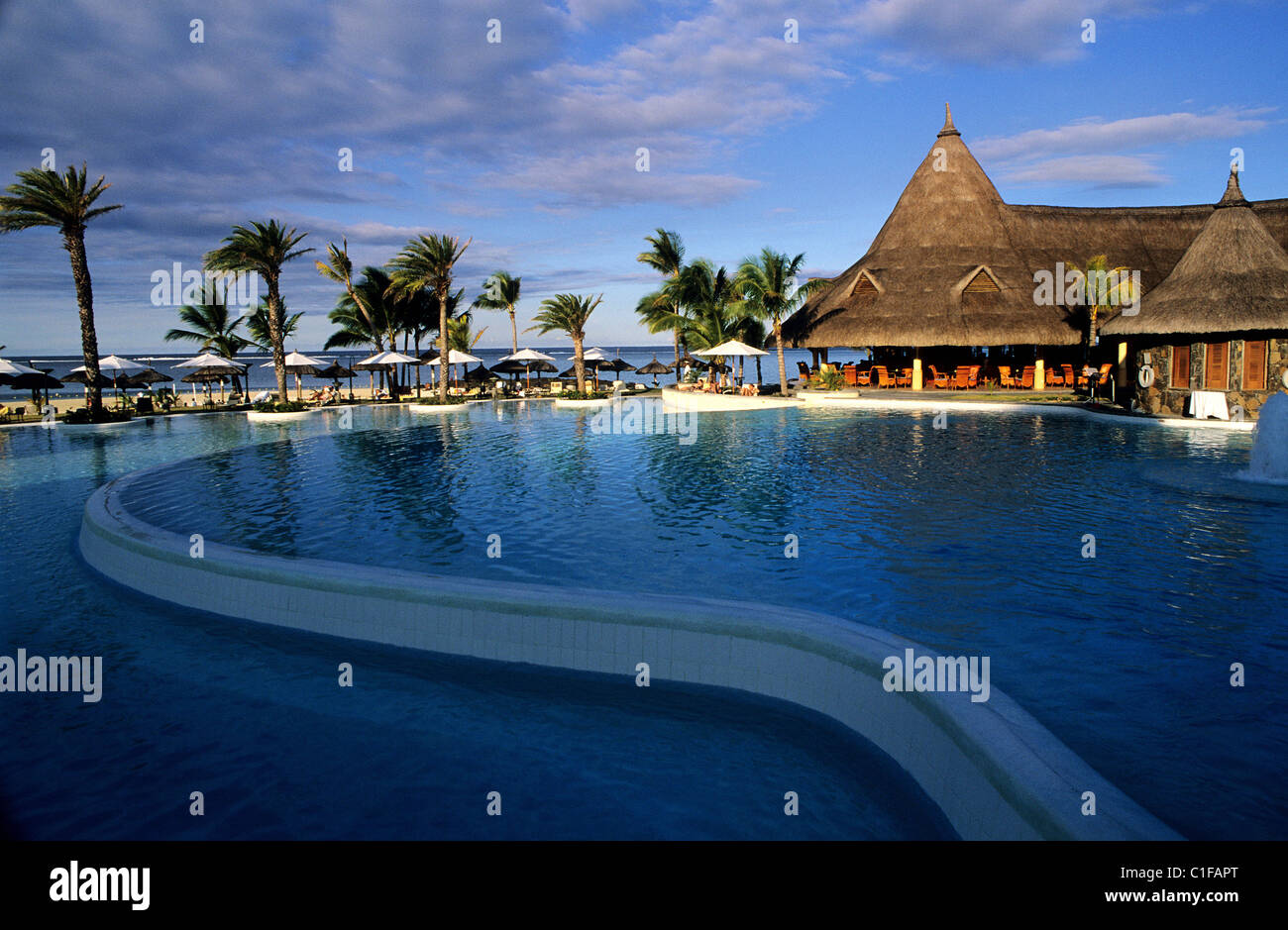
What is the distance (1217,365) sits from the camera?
2142 cm

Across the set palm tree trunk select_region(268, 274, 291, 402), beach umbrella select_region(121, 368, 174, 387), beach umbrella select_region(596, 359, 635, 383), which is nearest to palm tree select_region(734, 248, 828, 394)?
beach umbrella select_region(596, 359, 635, 383)

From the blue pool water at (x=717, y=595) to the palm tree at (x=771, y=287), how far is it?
60.0 feet

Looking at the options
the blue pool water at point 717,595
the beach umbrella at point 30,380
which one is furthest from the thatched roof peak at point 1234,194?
the beach umbrella at point 30,380

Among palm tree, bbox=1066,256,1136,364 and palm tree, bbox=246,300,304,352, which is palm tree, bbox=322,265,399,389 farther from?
palm tree, bbox=1066,256,1136,364

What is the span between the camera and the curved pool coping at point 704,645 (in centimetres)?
381

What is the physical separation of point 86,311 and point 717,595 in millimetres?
33101

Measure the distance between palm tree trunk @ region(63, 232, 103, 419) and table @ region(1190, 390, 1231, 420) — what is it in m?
37.6

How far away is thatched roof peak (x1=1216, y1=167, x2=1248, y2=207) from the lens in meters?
23.6

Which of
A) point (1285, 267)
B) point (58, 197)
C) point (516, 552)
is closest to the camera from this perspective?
point (516, 552)

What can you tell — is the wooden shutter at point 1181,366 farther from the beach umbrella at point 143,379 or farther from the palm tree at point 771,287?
the beach umbrella at point 143,379
